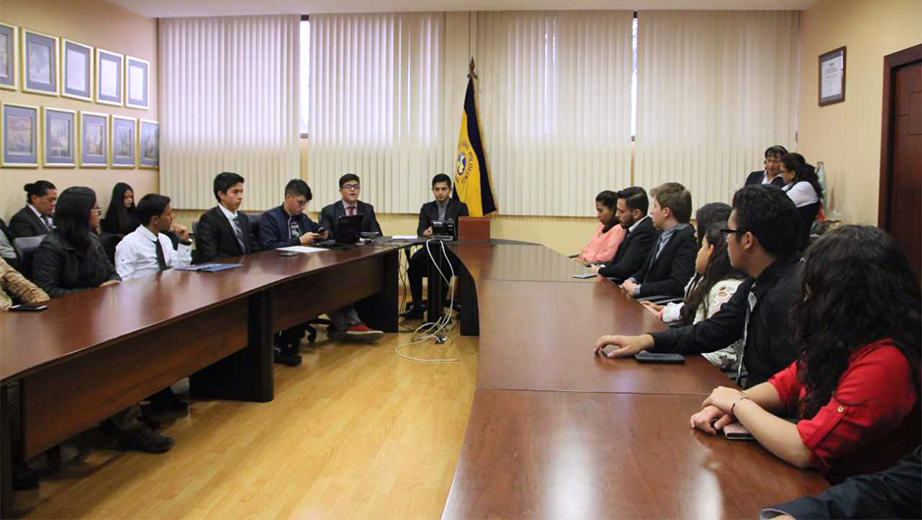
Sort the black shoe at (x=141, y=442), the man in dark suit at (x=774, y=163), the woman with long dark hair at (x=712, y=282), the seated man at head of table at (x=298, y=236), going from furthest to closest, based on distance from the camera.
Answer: the man in dark suit at (x=774, y=163) < the seated man at head of table at (x=298, y=236) < the black shoe at (x=141, y=442) < the woman with long dark hair at (x=712, y=282)

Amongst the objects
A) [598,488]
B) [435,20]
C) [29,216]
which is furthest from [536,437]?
[435,20]

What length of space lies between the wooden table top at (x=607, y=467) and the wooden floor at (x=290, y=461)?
122 cm

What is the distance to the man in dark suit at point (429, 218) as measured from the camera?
276 inches

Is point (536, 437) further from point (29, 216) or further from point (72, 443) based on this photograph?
point (29, 216)

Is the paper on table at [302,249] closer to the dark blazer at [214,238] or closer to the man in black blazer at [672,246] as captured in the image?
the dark blazer at [214,238]

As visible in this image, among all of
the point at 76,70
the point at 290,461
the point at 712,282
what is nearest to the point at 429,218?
the point at 76,70

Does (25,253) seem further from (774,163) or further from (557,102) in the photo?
(774,163)

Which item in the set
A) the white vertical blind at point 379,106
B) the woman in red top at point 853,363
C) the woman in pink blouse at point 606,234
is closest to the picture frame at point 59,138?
the white vertical blind at point 379,106

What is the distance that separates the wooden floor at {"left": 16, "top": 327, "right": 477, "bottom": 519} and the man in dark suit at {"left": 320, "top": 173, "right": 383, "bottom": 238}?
246cm

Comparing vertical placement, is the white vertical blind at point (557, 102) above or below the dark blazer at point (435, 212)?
above

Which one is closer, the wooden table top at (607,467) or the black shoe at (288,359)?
the wooden table top at (607,467)

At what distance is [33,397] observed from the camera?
241 centimetres

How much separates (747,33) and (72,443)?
7001 millimetres

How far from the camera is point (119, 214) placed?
7.56 meters
